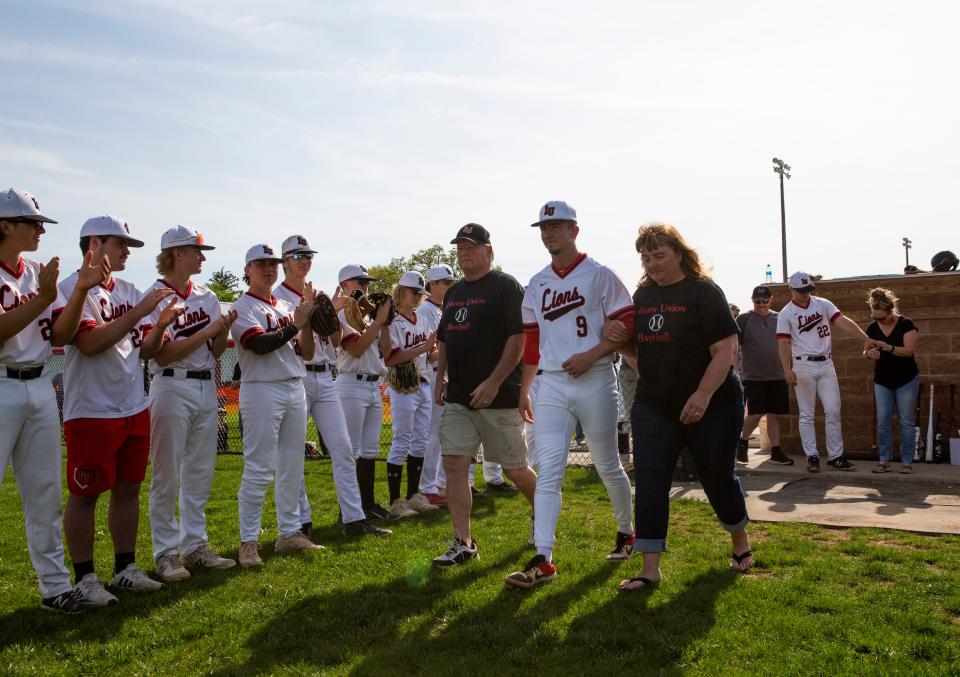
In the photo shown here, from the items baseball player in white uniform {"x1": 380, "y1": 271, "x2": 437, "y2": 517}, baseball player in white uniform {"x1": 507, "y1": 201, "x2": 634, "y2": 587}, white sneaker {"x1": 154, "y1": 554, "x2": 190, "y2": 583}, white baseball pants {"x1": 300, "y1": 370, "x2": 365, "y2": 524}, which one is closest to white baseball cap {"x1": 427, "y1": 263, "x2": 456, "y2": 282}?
baseball player in white uniform {"x1": 380, "y1": 271, "x2": 437, "y2": 517}

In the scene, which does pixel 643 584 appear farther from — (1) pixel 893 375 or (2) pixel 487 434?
(1) pixel 893 375

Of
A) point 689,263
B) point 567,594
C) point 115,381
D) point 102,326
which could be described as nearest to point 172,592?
point 115,381

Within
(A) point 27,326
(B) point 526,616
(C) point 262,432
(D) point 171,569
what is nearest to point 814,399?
(B) point 526,616

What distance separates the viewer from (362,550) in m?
6.00

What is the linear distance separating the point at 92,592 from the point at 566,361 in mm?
3130

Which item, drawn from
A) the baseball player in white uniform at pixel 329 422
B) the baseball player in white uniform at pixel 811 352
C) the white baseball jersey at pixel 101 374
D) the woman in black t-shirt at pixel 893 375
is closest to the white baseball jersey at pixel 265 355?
the baseball player in white uniform at pixel 329 422

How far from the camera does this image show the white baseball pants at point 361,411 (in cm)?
721

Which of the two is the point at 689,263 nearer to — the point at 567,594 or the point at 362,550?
the point at 567,594

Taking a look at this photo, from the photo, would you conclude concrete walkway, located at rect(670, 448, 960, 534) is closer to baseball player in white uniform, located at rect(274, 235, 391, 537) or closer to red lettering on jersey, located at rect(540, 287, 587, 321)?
red lettering on jersey, located at rect(540, 287, 587, 321)

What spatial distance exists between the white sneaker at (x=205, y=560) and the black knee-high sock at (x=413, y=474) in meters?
2.67

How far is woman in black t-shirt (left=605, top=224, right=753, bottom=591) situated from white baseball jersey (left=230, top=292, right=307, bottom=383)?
7.85 feet

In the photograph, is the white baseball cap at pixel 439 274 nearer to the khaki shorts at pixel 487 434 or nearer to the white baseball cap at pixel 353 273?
the white baseball cap at pixel 353 273

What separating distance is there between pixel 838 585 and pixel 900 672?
138cm

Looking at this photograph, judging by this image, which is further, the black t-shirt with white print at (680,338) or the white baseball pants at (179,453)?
the white baseball pants at (179,453)
